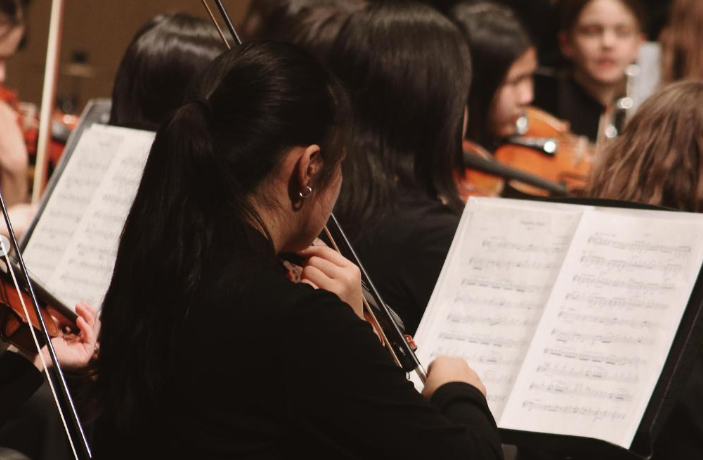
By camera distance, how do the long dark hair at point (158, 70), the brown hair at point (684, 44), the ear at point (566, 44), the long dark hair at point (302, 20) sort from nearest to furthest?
the long dark hair at point (158, 70) < the long dark hair at point (302, 20) < the brown hair at point (684, 44) < the ear at point (566, 44)

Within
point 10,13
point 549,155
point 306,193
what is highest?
point 306,193

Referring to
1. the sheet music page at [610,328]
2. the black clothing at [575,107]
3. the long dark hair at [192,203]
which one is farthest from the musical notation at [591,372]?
the black clothing at [575,107]

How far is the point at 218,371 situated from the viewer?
106cm

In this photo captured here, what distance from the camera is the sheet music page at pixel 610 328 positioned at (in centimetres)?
133

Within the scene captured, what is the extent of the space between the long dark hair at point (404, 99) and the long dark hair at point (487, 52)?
114cm

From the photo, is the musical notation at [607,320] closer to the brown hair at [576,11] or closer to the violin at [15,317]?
the violin at [15,317]

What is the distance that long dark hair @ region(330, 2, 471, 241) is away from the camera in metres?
1.82

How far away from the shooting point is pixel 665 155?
5.73ft

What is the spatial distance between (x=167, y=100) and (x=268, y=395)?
42.7 inches

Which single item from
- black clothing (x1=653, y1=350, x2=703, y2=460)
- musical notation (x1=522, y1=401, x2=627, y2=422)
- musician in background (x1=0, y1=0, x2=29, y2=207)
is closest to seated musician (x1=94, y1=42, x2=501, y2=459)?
musical notation (x1=522, y1=401, x2=627, y2=422)

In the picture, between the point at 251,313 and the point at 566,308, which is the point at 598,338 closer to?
the point at 566,308

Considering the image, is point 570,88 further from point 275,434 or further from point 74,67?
point 275,434

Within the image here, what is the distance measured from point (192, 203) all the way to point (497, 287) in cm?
53

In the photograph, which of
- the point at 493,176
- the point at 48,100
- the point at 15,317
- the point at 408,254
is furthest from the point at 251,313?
the point at 493,176
